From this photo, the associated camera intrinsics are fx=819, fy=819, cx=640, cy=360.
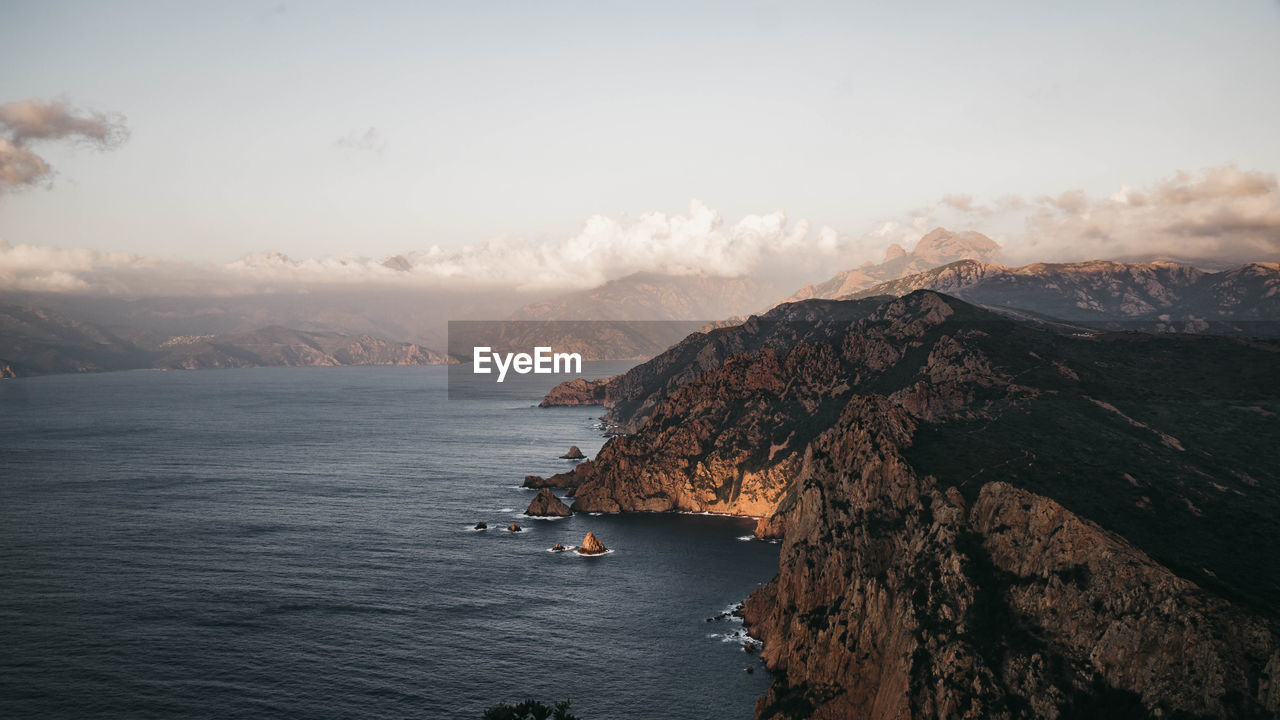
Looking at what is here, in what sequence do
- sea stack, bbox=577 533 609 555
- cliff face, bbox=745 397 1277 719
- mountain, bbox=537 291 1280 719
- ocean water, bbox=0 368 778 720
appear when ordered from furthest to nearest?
sea stack, bbox=577 533 609 555 < ocean water, bbox=0 368 778 720 < mountain, bbox=537 291 1280 719 < cliff face, bbox=745 397 1277 719

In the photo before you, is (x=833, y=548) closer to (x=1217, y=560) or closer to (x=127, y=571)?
(x=1217, y=560)

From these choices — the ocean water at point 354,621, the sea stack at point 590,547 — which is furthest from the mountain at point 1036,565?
the sea stack at point 590,547

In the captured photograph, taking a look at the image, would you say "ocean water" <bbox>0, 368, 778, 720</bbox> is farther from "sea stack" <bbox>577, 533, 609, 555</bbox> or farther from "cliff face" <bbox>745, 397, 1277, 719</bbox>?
"cliff face" <bbox>745, 397, 1277, 719</bbox>

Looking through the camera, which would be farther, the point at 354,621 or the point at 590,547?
the point at 590,547

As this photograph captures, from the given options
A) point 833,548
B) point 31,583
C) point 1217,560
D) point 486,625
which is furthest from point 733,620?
point 31,583

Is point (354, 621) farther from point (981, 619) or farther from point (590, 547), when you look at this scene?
point (981, 619)

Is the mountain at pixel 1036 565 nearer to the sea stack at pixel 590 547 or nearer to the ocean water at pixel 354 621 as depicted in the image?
the ocean water at pixel 354 621

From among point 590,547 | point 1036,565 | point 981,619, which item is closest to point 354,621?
point 590,547

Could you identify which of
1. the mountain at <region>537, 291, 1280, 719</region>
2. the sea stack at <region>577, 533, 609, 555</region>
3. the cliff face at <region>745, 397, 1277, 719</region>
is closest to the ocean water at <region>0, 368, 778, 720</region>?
the sea stack at <region>577, 533, 609, 555</region>

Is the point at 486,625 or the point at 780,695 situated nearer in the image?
the point at 780,695
